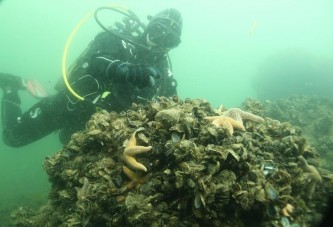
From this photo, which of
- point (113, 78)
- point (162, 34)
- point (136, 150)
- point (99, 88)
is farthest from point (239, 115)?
point (99, 88)

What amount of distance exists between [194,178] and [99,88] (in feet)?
11.3

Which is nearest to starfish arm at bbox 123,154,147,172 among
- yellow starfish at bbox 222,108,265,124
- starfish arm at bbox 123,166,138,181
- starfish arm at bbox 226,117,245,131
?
starfish arm at bbox 123,166,138,181

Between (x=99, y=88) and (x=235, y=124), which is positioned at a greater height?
(x=235, y=124)

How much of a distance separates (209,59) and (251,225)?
379ft

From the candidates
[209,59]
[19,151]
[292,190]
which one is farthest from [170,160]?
[209,59]

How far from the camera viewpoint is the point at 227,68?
100312mm

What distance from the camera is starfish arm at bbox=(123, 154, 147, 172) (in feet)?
10.3

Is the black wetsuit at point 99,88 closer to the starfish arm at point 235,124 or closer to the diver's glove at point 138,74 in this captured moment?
the diver's glove at point 138,74

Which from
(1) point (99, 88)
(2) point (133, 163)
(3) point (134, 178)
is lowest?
(1) point (99, 88)

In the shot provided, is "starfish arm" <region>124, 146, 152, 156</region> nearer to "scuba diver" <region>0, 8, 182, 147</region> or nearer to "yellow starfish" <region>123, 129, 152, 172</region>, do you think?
"yellow starfish" <region>123, 129, 152, 172</region>

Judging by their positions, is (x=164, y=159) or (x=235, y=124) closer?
(x=164, y=159)

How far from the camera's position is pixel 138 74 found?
15.2 ft

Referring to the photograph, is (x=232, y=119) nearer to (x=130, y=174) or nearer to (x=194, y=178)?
(x=194, y=178)

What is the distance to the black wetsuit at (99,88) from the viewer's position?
16.0 ft
